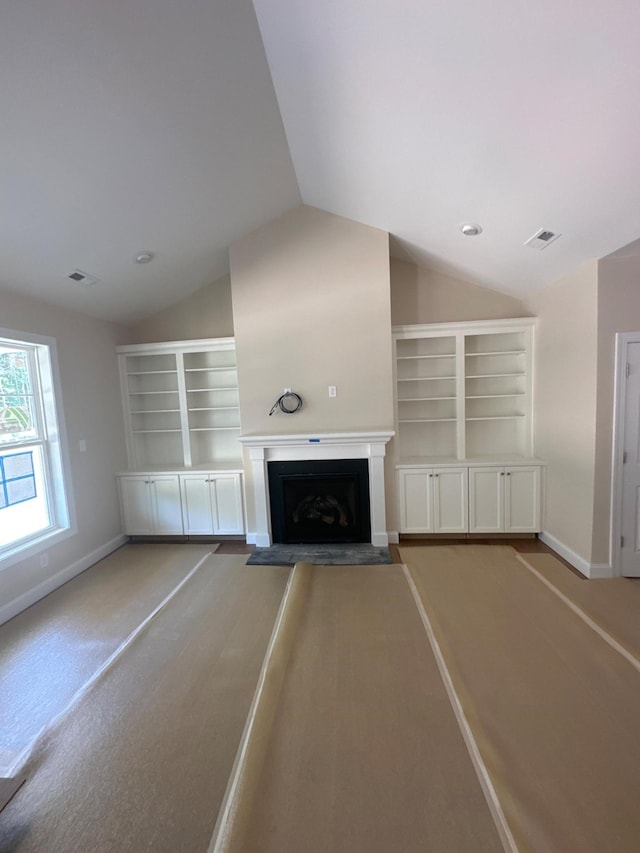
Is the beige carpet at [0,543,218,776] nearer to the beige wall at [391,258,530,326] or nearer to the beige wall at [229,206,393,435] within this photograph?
the beige wall at [229,206,393,435]

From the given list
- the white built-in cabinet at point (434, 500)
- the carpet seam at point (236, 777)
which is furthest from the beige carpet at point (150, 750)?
the white built-in cabinet at point (434, 500)

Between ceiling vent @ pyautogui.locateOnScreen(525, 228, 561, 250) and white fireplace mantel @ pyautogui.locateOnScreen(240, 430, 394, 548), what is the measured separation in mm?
1886

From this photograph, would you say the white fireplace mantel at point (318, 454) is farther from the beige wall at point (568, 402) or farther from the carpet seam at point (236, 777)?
the carpet seam at point (236, 777)

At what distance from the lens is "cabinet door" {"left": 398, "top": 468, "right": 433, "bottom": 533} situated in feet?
12.7

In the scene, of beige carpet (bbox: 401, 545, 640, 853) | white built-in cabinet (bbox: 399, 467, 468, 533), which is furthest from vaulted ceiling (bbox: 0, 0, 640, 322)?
beige carpet (bbox: 401, 545, 640, 853)

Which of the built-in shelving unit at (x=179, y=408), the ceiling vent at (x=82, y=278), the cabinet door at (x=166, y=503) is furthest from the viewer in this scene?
the built-in shelving unit at (x=179, y=408)

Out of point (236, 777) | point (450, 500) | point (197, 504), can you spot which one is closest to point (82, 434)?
point (197, 504)

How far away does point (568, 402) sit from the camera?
3273 millimetres

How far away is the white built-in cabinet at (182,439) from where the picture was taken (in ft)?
13.5

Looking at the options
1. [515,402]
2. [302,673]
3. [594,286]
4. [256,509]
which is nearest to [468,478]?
[515,402]

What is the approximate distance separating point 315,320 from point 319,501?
187cm

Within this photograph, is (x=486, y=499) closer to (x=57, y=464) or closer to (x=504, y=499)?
(x=504, y=499)

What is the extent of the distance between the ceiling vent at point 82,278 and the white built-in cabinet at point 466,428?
2865 mm

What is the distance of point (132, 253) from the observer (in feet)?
10.5
